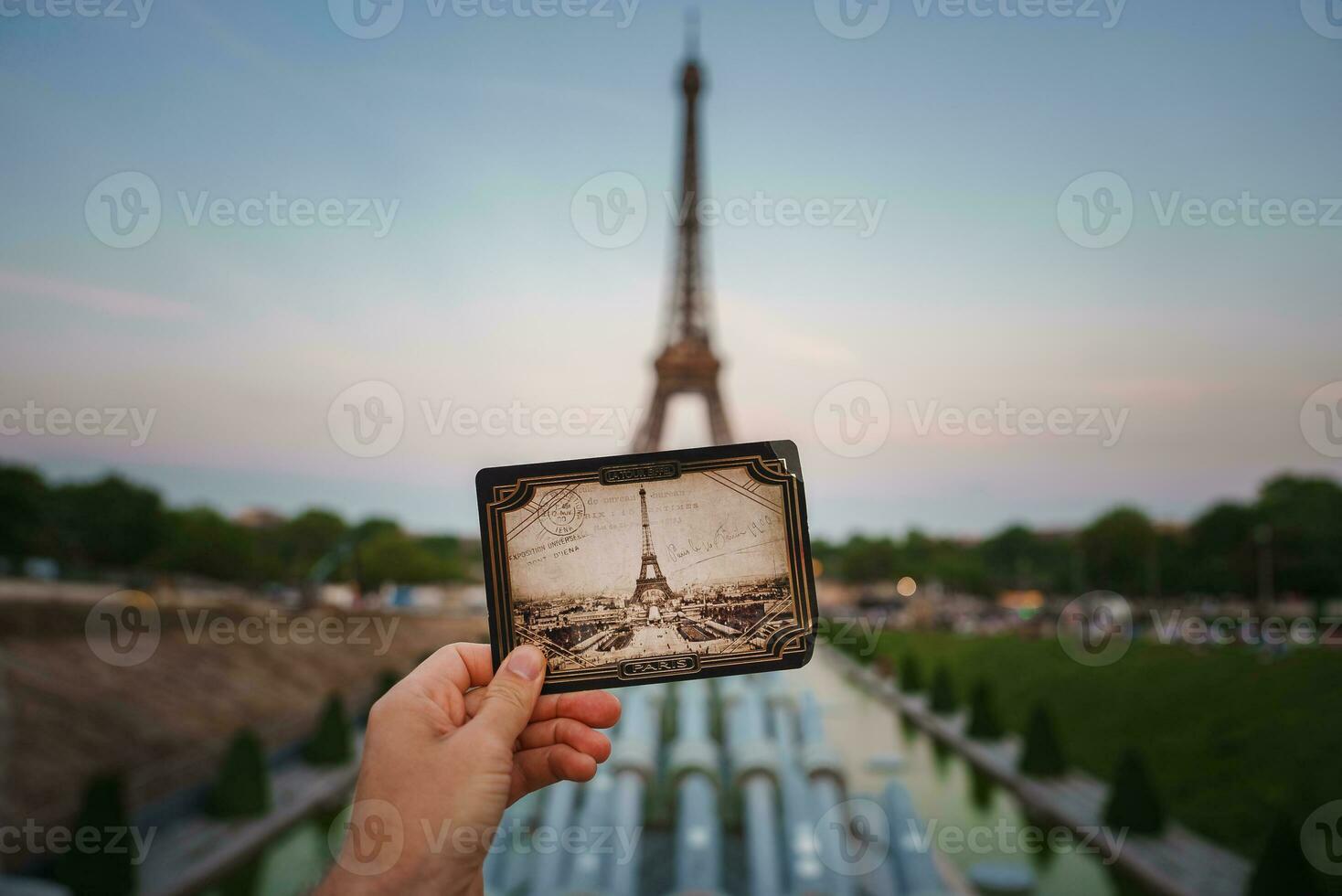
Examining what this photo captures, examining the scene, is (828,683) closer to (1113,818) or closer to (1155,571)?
(1113,818)

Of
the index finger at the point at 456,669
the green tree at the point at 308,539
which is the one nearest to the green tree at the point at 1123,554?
the green tree at the point at 308,539

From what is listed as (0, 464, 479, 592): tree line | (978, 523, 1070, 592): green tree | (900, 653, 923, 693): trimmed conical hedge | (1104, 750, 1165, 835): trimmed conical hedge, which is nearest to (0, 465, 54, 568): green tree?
(0, 464, 479, 592): tree line

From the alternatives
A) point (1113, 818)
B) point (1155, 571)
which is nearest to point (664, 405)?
point (1113, 818)

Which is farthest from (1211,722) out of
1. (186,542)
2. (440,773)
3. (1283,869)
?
(186,542)

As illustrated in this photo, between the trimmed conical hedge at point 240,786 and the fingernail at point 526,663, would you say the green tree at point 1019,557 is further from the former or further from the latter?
the fingernail at point 526,663

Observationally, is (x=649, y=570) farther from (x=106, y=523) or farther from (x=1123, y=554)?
(x=1123, y=554)

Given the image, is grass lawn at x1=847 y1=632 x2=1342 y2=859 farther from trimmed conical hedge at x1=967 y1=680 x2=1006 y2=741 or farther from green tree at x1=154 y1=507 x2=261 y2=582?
green tree at x1=154 y1=507 x2=261 y2=582
